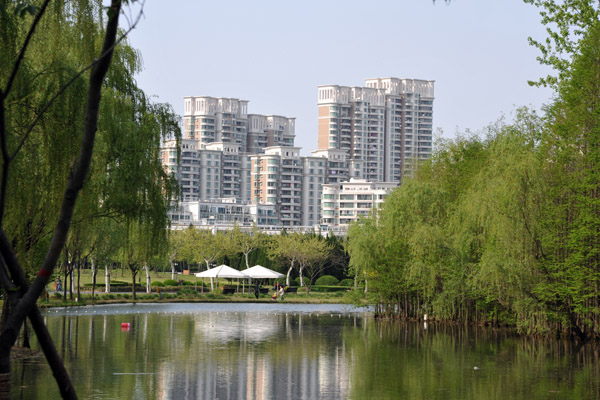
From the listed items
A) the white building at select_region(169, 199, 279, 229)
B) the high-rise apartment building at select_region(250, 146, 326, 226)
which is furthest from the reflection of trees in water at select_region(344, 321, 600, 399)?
the high-rise apartment building at select_region(250, 146, 326, 226)

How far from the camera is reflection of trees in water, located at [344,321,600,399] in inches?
690

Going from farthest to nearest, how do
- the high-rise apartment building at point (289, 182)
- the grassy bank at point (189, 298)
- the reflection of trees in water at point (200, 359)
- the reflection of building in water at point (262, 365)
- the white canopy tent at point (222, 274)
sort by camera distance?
the high-rise apartment building at point (289, 182) < the white canopy tent at point (222, 274) < the grassy bank at point (189, 298) < the reflection of trees in water at point (200, 359) < the reflection of building in water at point (262, 365)

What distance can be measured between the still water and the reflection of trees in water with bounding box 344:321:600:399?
0.03 meters

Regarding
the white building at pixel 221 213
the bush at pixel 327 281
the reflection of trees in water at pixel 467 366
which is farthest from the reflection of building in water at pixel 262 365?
the white building at pixel 221 213

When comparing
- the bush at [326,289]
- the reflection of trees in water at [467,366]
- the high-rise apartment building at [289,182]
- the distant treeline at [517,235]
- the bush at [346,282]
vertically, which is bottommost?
the bush at [326,289]

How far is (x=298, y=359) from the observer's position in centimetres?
2328

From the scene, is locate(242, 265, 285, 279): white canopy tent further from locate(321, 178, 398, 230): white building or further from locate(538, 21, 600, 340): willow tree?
locate(321, 178, 398, 230): white building

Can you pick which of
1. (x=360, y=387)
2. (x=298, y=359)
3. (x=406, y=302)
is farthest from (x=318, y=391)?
(x=406, y=302)

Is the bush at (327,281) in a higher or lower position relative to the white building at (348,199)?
lower

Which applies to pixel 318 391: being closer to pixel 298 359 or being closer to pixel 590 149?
pixel 298 359

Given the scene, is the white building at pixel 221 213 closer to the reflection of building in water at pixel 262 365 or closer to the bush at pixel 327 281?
the bush at pixel 327 281

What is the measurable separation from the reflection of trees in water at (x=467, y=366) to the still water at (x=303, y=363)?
0.03 metres

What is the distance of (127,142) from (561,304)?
1883 cm

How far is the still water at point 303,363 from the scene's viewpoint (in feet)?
56.1
